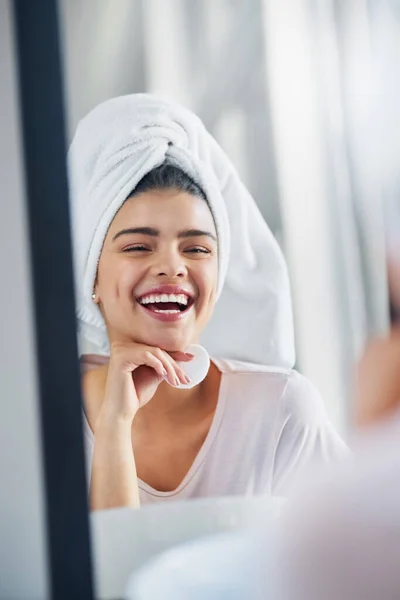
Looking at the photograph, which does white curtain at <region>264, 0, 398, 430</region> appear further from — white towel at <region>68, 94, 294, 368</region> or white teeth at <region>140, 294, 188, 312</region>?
white teeth at <region>140, 294, 188, 312</region>

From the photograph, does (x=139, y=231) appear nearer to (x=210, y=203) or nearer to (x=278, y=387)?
(x=210, y=203)

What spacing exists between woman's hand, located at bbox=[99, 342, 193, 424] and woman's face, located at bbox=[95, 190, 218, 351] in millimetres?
13

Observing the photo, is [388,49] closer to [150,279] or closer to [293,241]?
[293,241]

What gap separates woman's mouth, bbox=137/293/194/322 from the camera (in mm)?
970

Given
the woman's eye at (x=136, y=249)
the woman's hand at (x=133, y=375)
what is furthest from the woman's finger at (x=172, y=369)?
the woman's eye at (x=136, y=249)

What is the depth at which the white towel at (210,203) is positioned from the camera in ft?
3.18

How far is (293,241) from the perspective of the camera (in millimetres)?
1005

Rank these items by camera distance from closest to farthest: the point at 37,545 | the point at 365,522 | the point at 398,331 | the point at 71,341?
the point at 71,341 < the point at 365,522 < the point at 398,331 < the point at 37,545

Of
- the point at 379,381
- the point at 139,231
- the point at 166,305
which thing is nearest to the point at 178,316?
the point at 166,305

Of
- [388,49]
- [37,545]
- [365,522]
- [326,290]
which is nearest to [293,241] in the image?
[326,290]

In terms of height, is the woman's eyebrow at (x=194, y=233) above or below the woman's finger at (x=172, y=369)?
above

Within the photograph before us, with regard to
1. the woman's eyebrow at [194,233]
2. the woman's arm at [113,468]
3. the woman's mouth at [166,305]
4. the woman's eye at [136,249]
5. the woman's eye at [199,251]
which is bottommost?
the woman's arm at [113,468]

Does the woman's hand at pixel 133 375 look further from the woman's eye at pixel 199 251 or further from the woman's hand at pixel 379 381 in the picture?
the woman's hand at pixel 379 381

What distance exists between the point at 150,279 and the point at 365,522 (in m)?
0.45
